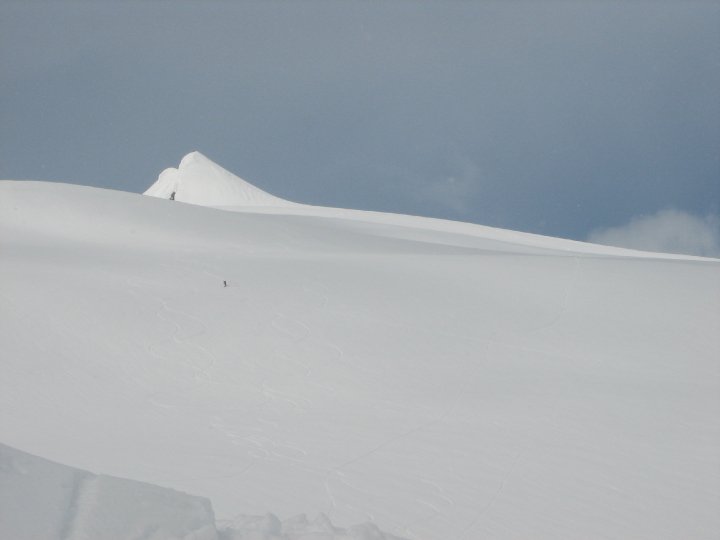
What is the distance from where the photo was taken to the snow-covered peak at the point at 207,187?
5334 centimetres

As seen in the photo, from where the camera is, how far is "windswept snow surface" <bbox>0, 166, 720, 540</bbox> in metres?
7.13

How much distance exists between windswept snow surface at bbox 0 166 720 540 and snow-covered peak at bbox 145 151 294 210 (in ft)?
120

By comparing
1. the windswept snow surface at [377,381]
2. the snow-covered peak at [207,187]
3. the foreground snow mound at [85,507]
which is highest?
the snow-covered peak at [207,187]

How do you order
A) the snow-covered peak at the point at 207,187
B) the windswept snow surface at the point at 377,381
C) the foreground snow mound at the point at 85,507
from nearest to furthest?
the foreground snow mound at the point at 85,507 → the windswept snow surface at the point at 377,381 → the snow-covered peak at the point at 207,187

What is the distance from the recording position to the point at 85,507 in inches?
161

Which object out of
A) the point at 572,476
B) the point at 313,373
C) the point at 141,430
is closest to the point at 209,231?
the point at 313,373

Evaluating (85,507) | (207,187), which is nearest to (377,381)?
(85,507)

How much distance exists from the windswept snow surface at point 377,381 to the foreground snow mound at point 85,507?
0.73 meters

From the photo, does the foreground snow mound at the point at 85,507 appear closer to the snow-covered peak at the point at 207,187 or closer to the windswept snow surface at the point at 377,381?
the windswept snow surface at the point at 377,381

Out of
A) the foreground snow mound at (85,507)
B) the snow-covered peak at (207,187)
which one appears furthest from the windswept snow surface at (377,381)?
the snow-covered peak at (207,187)

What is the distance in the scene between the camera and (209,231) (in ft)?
57.9

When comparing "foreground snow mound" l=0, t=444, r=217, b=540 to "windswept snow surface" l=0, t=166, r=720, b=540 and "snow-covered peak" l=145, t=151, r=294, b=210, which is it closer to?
"windswept snow surface" l=0, t=166, r=720, b=540

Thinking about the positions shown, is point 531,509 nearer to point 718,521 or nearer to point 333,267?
point 718,521

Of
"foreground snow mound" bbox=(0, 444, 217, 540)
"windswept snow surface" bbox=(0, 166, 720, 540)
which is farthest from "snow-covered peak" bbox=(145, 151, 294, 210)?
"foreground snow mound" bbox=(0, 444, 217, 540)
